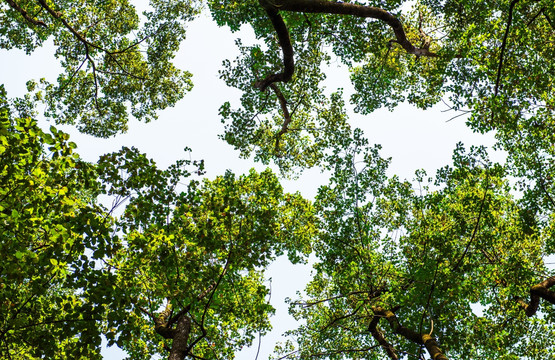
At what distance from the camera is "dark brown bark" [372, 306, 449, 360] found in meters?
6.78

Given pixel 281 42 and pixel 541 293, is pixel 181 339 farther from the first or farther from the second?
pixel 541 293

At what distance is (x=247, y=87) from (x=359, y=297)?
9441mm

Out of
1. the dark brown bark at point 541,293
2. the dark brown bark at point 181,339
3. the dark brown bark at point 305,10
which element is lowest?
the dark brown bark at point 181,339

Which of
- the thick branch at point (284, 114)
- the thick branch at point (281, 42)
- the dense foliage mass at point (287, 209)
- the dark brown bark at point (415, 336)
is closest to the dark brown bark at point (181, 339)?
the dense foliage mass at point (287, 209)

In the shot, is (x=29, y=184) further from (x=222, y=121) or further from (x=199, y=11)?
(x=199, y=11)

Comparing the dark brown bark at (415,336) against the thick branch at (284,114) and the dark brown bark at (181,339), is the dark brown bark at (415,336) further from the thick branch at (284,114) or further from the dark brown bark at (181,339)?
the thick branch at (284,114)

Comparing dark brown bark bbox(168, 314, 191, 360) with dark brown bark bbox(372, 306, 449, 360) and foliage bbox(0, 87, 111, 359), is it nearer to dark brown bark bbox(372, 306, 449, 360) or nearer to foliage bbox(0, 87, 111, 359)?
foliage bbox(0, 87, 111, 359)

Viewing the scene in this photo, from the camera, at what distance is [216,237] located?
632 centimetres

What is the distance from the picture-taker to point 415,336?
27.9ft

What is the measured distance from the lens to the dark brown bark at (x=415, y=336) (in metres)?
6.78

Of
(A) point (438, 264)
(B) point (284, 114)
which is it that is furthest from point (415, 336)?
(B) point (284, 114)

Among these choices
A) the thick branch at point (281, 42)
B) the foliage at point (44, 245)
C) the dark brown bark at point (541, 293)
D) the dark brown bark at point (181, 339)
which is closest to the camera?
the foliage at point (44, 245)

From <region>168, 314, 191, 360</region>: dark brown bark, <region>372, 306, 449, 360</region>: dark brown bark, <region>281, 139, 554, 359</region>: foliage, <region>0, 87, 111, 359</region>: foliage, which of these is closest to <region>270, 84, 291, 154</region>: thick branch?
<region>281, 139, 554, 359</region>: foliage

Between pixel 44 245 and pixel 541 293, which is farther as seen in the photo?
pixel 541 293
